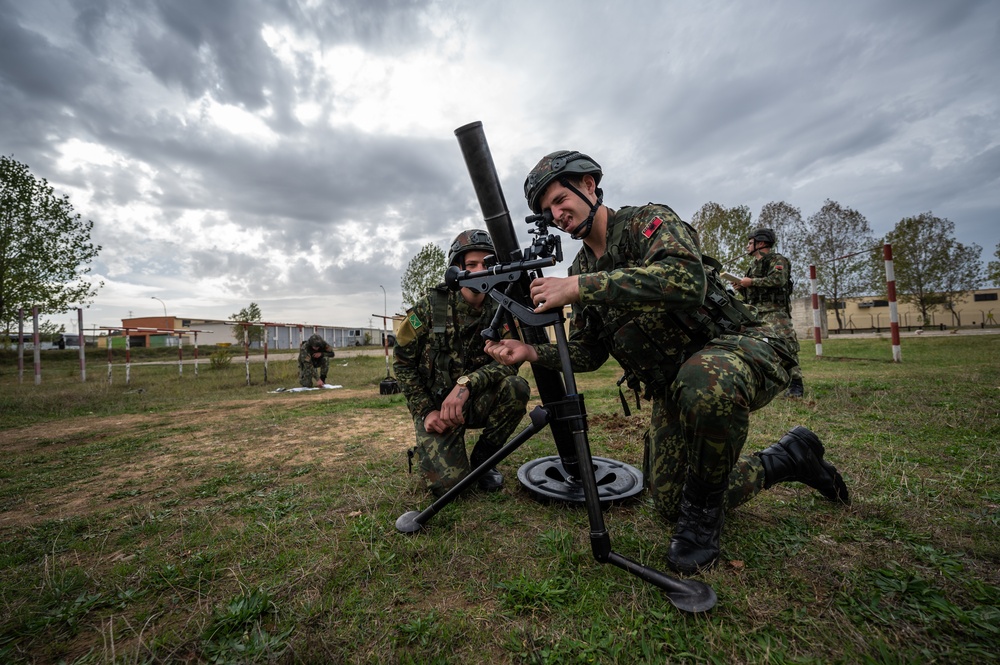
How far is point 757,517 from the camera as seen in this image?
8.29ft

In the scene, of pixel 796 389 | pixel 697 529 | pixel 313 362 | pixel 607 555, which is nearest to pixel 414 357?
pixel 607 555

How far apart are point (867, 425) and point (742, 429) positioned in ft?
11.3

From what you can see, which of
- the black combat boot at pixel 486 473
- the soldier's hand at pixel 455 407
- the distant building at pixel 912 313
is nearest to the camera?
the soldier's hand at pixel 455 407

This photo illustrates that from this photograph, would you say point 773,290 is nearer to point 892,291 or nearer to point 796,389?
point 796,389

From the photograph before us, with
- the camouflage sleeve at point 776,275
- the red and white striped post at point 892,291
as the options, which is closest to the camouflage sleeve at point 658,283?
the camouflage sleeve at point 776,275

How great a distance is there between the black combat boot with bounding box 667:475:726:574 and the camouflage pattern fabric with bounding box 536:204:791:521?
79 millimetres

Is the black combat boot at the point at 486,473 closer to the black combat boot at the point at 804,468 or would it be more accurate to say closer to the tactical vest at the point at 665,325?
the tactical vest at the point at 665,325

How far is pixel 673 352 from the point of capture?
2.55 metres

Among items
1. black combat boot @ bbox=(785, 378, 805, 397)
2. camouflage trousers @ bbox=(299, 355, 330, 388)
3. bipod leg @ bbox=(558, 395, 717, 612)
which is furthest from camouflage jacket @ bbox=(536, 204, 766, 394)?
camouflage trousers @ bbox=(299, 355, 330, 388)

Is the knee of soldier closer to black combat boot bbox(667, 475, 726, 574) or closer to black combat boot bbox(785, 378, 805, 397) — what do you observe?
black combat boot bbox(667, 475, 726, 574)

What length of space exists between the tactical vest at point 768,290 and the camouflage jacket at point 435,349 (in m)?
5.52

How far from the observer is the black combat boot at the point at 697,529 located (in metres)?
2.03

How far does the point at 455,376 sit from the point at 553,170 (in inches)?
78.3

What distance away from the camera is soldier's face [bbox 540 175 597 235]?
2576 millimetres
